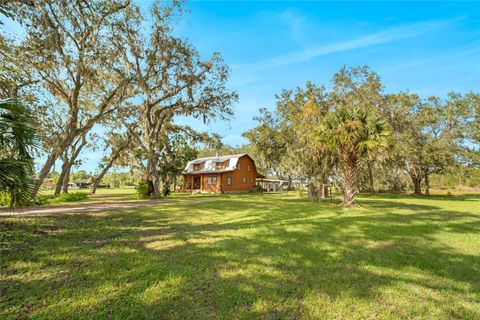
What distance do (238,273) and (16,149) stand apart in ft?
18.3

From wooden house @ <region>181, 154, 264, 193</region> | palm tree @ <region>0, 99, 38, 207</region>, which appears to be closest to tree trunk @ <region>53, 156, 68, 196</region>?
wooden house @ <region>181, 154, 264, 193</region>

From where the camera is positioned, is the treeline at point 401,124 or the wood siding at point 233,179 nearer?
the treeline at point 401,124

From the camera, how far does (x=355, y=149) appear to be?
42.3 feet

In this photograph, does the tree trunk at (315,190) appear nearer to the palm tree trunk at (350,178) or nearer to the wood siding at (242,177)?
the palm tree trunk at (350,178)

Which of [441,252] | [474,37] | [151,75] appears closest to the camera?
[441,252]

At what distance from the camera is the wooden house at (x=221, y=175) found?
30516mm

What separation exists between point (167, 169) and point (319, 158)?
693 inches

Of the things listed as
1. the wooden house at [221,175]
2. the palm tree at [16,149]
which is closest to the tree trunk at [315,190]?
the palm tree at [16,149]

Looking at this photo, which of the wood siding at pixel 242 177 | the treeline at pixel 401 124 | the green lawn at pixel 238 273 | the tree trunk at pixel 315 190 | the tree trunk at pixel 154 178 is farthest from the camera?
the wood siding at pixel 242 177

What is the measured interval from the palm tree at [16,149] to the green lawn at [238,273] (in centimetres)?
138

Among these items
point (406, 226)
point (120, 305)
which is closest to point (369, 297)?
point (120, 305)

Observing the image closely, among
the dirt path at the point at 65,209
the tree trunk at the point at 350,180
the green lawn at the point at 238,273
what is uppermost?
the tree trunk at the point at 350,180

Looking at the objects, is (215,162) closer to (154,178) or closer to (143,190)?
(154,178)

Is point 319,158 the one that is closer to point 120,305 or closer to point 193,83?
point 193,83
